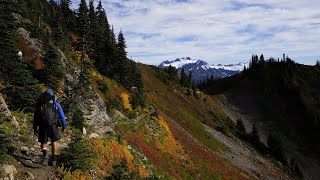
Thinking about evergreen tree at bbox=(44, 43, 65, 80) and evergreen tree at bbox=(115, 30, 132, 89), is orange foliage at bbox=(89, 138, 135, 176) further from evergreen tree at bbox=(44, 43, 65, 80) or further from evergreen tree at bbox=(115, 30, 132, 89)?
evergreen tree at bbox=(115, 30, 132, 89)

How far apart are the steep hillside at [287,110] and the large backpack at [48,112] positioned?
11018cm

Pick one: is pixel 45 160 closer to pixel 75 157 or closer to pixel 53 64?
pixel 75 157

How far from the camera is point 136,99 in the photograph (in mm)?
54500

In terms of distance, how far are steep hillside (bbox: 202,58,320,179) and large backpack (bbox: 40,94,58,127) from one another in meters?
110

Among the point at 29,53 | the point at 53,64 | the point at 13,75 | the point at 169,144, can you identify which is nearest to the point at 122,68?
the point at 169,144

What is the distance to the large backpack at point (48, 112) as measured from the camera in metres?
12.0

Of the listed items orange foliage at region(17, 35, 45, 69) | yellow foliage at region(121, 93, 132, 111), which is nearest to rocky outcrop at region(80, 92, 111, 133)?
orange foliage at region(17, 35, 45, 69)

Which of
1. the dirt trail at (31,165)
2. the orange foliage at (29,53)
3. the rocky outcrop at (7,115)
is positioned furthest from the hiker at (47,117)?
the orange foliage at (29,53)

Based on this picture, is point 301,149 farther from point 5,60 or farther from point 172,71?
point 5,60

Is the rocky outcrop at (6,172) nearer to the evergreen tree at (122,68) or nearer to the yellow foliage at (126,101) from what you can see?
the yellow foliage at (126,101)

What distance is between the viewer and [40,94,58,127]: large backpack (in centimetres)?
1195

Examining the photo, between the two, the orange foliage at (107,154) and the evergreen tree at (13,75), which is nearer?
the orange foliage at (107,154)

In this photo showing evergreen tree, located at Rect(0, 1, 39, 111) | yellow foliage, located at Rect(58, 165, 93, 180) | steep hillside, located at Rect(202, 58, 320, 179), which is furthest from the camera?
steep hillside, located at Rect(202, 58, 320, 179)

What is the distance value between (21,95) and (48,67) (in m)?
11.1
